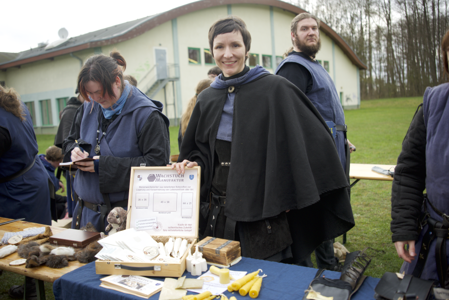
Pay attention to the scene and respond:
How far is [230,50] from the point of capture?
6.45 feet

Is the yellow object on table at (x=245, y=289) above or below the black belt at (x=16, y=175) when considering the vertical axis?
below

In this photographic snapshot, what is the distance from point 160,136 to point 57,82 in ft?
63.1

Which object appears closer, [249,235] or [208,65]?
[249,235]

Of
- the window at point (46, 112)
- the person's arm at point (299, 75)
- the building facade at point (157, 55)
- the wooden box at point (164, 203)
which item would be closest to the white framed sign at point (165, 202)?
the wooden box at point (164, 203)

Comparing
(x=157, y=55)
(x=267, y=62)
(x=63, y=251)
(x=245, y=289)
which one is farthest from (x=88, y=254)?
(x=267, y=62)

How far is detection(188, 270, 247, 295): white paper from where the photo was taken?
4.77ft

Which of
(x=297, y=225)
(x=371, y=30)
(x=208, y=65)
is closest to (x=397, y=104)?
(x=371, y=30)

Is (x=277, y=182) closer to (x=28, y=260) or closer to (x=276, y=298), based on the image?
(x=276, y=298)

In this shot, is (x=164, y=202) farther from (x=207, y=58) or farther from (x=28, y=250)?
(x=207, y=58)

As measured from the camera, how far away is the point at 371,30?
33125 millimetres

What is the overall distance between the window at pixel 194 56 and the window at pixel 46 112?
8806 millimetres

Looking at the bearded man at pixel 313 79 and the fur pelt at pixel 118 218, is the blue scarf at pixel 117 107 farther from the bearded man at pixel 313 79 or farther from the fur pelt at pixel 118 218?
the bearded man at pixel 313 79

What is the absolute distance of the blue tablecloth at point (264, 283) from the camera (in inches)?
55.7

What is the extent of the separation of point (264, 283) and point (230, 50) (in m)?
1.26
